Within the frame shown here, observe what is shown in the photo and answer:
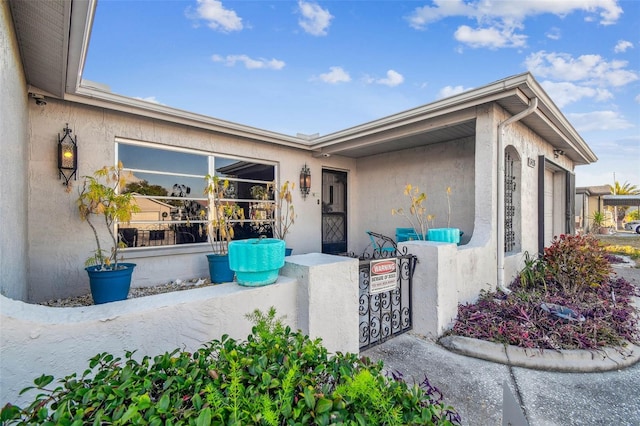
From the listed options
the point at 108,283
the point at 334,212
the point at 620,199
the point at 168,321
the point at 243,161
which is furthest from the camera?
the point at 620,199

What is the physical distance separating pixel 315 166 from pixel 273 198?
1.34m

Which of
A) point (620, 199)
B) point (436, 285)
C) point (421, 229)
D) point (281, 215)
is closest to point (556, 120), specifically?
point (421, 229)

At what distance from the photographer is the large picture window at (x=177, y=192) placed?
15.2 ft

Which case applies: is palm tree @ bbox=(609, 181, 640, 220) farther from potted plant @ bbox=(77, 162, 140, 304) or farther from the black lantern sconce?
the black lantern sconce

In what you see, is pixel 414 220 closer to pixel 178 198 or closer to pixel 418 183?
pixel 418 183

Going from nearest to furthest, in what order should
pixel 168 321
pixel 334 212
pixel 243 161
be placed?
pixel 168 321
pixel 243 161
pixel 334 212

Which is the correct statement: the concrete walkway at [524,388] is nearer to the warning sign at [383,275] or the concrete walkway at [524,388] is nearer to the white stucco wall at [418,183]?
the warning sign at [383,275]

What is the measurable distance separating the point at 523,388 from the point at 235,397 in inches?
98.6

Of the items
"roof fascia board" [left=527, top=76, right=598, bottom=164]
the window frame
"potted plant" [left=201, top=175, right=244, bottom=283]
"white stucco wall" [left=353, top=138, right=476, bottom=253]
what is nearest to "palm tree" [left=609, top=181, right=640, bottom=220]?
"roof fascia board" [left=527, top=76, right=598, bottom=164]

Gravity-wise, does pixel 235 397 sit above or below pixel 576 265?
above

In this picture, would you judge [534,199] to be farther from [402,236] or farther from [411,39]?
[411,39]

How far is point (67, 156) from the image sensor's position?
3.90 m

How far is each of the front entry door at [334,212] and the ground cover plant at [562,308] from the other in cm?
388

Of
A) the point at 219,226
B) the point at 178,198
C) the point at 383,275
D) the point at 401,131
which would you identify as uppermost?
the point at 401,131
